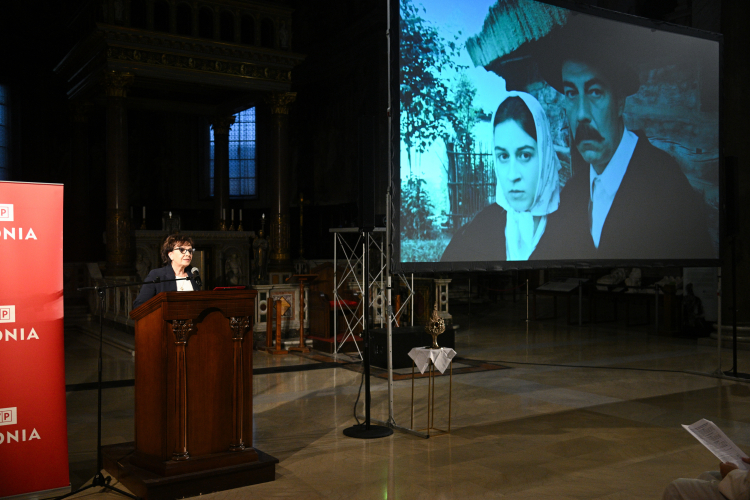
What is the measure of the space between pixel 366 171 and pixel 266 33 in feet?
33.7

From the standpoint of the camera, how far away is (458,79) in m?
Result: 6.26

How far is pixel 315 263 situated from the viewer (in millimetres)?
16188

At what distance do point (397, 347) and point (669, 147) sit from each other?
13.5ft

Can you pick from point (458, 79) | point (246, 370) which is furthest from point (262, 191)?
point (246, 370)

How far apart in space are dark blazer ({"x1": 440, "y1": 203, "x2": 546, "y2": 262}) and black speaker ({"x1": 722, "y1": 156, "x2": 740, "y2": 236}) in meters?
3.58

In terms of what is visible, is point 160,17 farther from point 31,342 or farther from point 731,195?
point 31,342

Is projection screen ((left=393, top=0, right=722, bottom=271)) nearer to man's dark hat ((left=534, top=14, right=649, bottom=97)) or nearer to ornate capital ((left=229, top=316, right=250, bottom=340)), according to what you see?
man's dark hat ((left=534, top=14, right=649, bottom=97))

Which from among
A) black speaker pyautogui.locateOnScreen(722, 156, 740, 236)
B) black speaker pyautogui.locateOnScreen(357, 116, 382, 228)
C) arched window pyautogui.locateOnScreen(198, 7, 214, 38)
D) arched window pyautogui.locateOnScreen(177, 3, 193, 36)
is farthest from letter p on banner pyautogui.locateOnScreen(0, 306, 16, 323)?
arched window pyautogui.locateOnScreen(177, 3, 193, 36)

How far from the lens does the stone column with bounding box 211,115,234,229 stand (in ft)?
57.6

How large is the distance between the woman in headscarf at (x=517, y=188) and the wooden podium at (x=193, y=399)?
8.35 feet

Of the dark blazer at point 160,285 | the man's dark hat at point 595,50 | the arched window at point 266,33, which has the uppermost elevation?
the arched window at point 266,33

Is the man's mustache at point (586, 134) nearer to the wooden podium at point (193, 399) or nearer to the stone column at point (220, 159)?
the wooden podium at point (193, 399)

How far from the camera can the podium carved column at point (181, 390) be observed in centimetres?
429

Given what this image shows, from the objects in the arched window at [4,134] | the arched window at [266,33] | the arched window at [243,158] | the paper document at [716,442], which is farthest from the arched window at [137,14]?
the paper document at [716,442]
